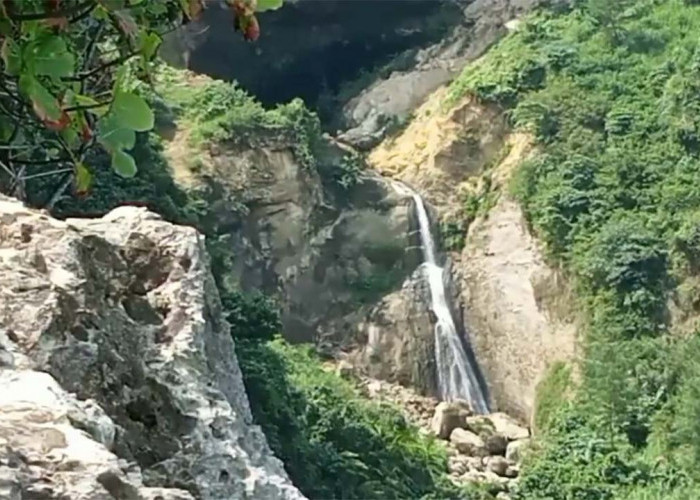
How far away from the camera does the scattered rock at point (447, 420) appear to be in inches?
698

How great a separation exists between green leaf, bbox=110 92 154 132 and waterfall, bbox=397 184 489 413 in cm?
1790

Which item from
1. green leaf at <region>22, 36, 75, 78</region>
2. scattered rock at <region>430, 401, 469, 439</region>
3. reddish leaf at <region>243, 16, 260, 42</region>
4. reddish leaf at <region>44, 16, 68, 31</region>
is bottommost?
scattered rock at <region>430, 401, 469, 439</region>

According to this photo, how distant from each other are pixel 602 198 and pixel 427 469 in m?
5.97

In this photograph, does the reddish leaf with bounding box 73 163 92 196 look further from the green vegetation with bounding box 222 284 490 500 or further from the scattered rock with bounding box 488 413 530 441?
the scattered rock with bounding box 488 413 530 441

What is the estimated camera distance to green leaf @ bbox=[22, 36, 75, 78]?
1.65 m

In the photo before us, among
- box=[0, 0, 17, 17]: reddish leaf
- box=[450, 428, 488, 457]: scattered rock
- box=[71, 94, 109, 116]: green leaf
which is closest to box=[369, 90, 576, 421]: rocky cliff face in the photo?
box=[450, 428, 488, 457]: scattered rock

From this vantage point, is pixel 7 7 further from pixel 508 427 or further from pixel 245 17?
pixel 508 427

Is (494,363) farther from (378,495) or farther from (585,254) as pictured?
(378,495)

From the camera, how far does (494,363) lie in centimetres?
1970

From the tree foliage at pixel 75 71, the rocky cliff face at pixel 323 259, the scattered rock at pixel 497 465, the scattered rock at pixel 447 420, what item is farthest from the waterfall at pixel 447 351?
the tree foliage at pixel 75 71

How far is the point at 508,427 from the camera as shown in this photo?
1858 centimetres

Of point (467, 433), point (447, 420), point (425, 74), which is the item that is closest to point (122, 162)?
point (467, 433)

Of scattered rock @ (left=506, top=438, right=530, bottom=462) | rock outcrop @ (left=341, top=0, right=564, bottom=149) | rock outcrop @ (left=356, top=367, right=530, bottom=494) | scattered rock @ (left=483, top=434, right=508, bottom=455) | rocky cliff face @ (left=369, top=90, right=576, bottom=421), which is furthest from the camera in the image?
rock outcrop @ (left=341, top=0, right=564, bottom=149)

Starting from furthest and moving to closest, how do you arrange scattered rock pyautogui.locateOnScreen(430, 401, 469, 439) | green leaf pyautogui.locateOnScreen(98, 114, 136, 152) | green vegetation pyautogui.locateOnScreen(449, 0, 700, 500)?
scattered rock pyautogui.locateOnScreen(430, 401, 469, 439) < green vegetation pyautogui.locateOnScreen(449, 0, 700, 500) < green leaf pyautogui.locateOnScreen(98, 114, 136, 152)
